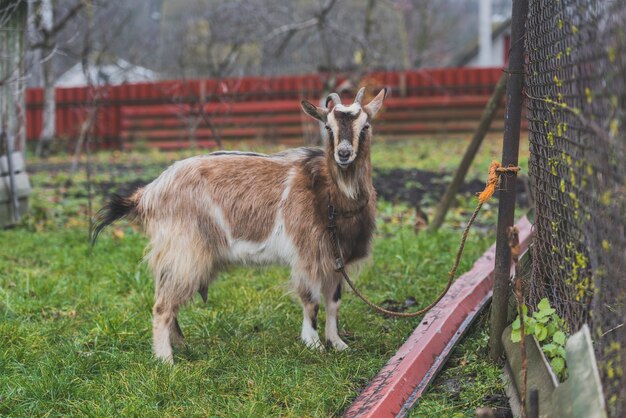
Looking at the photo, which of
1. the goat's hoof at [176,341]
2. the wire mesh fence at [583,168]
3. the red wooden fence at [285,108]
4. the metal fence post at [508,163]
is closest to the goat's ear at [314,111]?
the metal fence post at [508,163]

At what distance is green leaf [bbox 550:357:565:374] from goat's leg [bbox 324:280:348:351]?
1946 mm

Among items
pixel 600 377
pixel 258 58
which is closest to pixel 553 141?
pixel 600 377

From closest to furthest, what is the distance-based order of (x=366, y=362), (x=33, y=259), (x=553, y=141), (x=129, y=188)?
(x=553, y=141)
(x=366, y=362)
(x=33, y=259)
(x=129, y=188)

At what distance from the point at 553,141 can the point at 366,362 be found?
1.70m

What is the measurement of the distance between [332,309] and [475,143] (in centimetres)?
277

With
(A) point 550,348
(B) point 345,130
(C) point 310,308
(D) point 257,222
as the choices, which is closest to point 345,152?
(B) point 345,130

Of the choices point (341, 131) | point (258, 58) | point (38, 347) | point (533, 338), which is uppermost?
point (258, 58)

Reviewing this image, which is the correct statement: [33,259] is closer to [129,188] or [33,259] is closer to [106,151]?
[129,188]

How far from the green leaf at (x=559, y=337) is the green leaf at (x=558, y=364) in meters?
0.07

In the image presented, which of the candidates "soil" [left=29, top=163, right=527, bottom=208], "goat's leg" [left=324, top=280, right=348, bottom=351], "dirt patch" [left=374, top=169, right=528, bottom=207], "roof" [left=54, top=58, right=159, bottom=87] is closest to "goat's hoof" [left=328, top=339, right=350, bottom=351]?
"goat's leg" [left=324, top=280, right=348, bottom=351]

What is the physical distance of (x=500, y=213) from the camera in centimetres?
410

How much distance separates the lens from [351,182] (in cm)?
479

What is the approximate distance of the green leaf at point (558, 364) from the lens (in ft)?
10.1

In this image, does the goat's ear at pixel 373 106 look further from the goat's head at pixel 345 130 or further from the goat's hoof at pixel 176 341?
the goat's hoof at pixel 176 341
